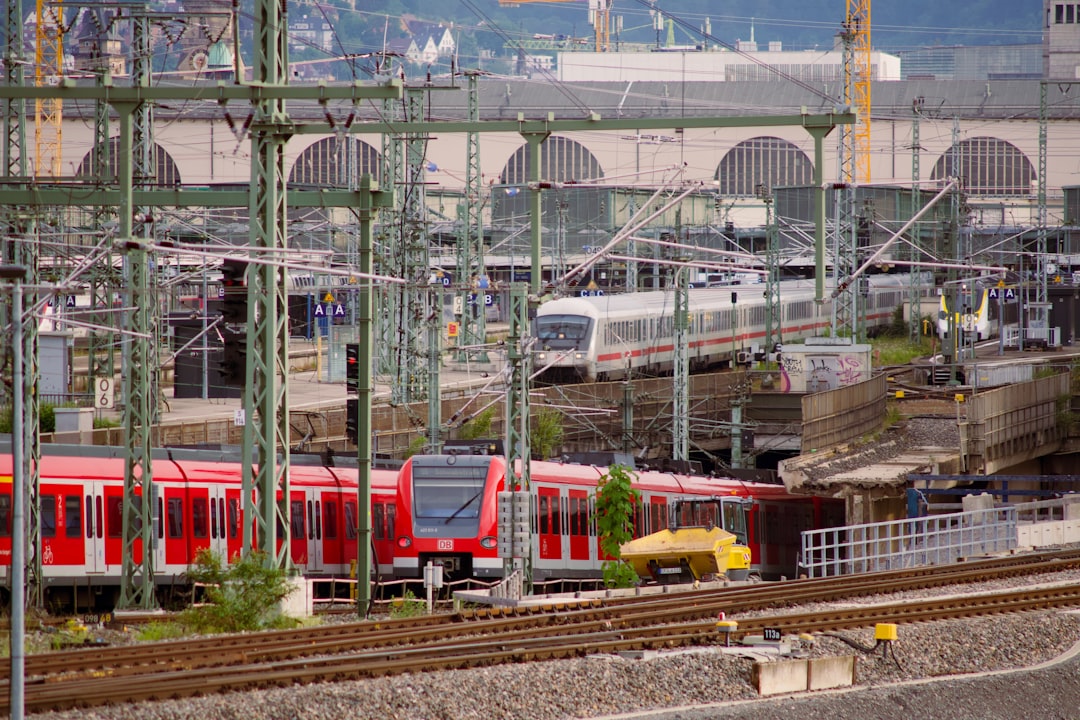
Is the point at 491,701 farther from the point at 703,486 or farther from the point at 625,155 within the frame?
the point at 625,155

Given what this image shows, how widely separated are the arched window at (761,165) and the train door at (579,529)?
7335cm

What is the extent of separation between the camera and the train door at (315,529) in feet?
80.9

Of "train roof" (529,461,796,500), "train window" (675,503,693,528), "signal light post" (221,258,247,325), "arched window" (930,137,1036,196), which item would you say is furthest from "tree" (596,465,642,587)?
"arched window" (930,137,1036,196)

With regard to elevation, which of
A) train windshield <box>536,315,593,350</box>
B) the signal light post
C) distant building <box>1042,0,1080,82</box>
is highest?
distant building <box>1042,0,1080,82</box>

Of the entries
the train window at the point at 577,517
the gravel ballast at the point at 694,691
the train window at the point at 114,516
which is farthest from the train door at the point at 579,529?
the gravel ballast at the point at 694,691

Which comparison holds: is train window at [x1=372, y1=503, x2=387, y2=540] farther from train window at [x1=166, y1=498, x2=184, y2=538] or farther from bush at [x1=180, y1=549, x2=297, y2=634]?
bush at [x1=180, y1=549, x2=297, y2=634]

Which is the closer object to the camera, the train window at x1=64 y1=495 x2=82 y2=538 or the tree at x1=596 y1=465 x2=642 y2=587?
the train window at x1=64 y1=495 x2=82 y2=538

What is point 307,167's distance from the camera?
96.1m

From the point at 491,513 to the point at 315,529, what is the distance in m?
2.80

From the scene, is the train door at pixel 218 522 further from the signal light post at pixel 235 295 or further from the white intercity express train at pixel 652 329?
the white intercity express train at pixel 652 329

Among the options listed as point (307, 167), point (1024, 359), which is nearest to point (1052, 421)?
point (1024, 359)

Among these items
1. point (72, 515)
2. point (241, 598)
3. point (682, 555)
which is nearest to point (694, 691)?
point (241, 598)

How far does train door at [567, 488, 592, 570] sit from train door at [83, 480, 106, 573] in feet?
27.1

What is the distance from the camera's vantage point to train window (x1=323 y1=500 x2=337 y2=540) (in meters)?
25.1
